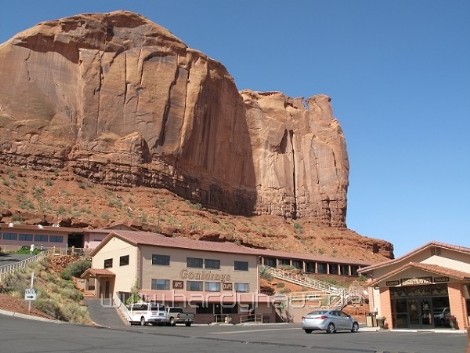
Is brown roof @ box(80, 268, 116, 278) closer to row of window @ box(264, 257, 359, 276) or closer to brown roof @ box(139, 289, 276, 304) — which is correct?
brown roof @ box(139, 289, 276, 304)

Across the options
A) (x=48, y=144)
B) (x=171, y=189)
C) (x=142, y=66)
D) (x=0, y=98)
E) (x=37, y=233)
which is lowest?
(x=37, y=233)

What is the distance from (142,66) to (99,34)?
961 centimetres

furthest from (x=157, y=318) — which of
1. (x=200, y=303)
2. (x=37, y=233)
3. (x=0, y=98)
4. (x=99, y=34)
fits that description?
(x=99, y=34)

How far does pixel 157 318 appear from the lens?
36.6 metres

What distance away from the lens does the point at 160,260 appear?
46.0 metres

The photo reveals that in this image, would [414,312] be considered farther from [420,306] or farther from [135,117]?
[135,117]

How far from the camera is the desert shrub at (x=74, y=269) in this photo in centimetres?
5106

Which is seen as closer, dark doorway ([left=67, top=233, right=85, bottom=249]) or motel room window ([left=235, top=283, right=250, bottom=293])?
motel room window ([left=235, top=283, right=250, bottom=293])

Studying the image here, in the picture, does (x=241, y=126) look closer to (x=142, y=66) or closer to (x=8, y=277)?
(x=142, y=66)

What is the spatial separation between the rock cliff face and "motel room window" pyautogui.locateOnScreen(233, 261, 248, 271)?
160 feet

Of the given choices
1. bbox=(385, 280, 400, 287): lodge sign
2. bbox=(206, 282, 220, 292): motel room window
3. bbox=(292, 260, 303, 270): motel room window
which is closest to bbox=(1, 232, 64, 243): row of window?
bbox=(206, 282, 220, 292): motel room window

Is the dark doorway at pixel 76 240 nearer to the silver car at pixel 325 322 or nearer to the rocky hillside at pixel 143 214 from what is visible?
the rocky hillside at pixel 143 214

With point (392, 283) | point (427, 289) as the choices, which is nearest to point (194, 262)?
point (392, 283)

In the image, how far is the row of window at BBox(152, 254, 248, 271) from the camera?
45.9 metres
